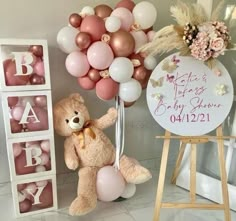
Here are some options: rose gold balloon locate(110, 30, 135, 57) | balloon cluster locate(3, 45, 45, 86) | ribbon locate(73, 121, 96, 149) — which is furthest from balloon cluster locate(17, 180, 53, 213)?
rose gold balloon locate(110, 30, 135, 57)

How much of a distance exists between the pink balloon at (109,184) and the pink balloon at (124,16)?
74 cm

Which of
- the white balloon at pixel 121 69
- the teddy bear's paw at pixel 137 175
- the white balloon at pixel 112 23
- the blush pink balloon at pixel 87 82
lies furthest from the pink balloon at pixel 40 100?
the teddy bear's paw at pixel 137 175

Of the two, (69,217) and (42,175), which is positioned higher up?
(42,175)

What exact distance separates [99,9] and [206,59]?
0.58m

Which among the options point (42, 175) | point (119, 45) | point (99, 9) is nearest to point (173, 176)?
point (42, 175)

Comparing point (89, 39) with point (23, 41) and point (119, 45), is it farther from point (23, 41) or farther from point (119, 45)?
point (23, 41)

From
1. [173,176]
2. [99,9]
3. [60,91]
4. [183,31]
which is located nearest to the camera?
[183,31]

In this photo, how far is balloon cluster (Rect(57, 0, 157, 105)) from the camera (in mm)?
1212

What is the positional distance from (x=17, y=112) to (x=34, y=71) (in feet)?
0.68

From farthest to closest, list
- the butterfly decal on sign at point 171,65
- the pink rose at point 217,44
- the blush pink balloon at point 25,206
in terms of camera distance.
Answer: the blush pink balloon at point 25,206
the butterfly decal on sign at point 171,65
the pink rose at point 217,44

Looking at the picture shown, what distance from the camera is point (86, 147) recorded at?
1.37 meters

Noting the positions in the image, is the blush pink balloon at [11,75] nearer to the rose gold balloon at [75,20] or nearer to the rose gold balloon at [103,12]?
the rose gold balloon at [75,20]

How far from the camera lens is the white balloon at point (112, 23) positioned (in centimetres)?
120

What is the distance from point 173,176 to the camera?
1692mm
